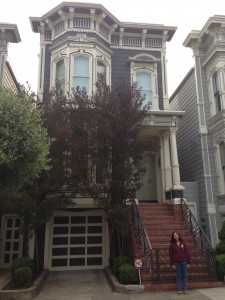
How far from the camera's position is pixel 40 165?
7.43 meters

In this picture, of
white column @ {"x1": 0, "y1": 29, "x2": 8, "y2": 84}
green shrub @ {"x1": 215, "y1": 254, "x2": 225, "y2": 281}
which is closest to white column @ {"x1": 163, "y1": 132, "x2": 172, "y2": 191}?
green shrub @ {"x1": 215, "y1": 254, "x2": 225, "y2": 281}

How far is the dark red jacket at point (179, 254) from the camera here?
754cm

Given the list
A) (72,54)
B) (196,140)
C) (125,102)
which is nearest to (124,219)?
(125,102)

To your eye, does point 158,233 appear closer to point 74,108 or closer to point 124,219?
point 124,219

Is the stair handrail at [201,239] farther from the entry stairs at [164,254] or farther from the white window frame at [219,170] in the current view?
the white window frame at [219,170]

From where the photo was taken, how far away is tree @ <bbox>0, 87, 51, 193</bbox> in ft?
21.8

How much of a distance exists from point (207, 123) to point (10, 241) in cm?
1001

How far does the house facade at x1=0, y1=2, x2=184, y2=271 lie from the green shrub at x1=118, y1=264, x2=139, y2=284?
3.84 meters

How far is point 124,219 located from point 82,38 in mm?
8534

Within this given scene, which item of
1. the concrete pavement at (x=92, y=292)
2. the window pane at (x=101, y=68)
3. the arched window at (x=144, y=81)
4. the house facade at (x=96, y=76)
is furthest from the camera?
the arched window at (x=144, y=81)

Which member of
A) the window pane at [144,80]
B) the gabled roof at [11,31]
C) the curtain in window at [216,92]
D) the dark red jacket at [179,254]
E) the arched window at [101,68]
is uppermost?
the gabled roof at [11,31]

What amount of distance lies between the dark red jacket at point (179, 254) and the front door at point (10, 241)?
706 cm

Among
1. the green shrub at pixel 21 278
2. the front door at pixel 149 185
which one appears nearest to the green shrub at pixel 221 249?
the front door at pixel 149 185

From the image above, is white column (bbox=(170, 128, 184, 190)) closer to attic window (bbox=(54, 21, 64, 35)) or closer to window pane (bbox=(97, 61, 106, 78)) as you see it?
window pane (bbox=(97, 61, 106, 78))
